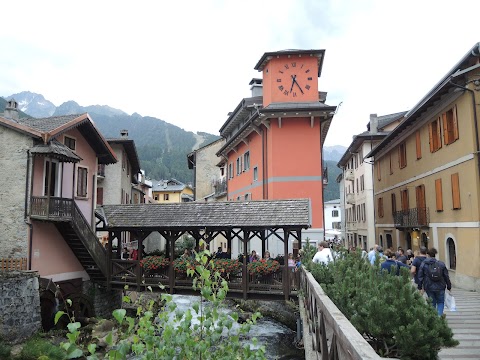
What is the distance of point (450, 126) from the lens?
54.4 feet

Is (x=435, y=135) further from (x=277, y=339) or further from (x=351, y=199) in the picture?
(x=351, y=199)

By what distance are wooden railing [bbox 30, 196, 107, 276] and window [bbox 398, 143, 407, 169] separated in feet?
54.8

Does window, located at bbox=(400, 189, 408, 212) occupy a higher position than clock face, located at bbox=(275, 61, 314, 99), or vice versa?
clock face, located at bbox=(275, 61, 314, 99)

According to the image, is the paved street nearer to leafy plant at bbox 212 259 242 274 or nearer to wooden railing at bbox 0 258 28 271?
leafy plant at bbox 212 259 242 274

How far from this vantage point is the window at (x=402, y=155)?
23122mm

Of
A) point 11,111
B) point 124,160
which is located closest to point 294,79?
point 11,111

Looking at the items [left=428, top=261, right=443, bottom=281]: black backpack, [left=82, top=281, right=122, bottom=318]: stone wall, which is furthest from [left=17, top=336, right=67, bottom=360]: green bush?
[left=428, top=261, right=443, bottom=281]: black backpack

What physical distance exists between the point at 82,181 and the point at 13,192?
4.30 metres

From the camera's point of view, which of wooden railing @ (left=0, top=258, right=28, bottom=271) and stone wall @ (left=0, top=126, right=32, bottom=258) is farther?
stone wall @ (left=0, top=126, right=32, bottom=258)

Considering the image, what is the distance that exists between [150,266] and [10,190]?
585 centimetres

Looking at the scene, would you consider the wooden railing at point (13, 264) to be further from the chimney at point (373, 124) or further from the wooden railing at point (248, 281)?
the chimney at point (373, 124)

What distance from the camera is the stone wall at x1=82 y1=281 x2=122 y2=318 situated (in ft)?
58.1

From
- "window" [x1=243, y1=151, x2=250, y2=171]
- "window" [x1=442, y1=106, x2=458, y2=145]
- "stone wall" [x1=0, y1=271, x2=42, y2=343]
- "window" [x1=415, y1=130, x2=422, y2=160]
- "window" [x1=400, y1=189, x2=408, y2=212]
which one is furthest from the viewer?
"window" [x1=243, y1=151, x2=250, y2=171]

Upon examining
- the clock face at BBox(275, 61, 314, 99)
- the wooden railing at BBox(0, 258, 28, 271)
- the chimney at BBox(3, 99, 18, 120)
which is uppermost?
the clock face at BBox(275, 61, 314, 99)
